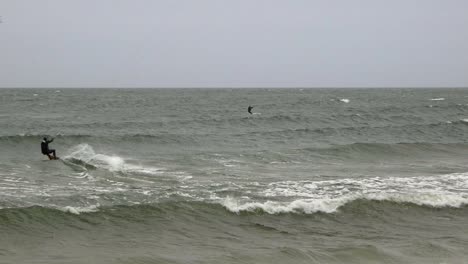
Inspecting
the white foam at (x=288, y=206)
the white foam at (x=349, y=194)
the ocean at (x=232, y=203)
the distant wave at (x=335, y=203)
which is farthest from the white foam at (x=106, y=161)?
the distant wave at (x=335, y=203)

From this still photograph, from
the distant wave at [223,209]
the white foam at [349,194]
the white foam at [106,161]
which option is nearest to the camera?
the distant wave at [223,209]

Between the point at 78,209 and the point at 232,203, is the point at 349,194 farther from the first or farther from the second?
the point at 78,209

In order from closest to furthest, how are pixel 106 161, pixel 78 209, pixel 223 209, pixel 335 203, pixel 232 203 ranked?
pixel 78 209 → pixel 223 209 → pixel 232 203 → pixel 335 203 → pixel 106 161

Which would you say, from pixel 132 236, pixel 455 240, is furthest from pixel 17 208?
pixel 455 240

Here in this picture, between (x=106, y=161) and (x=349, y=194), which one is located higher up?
(x=349, y=194)

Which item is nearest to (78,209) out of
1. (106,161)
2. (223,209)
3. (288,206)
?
(223,209)

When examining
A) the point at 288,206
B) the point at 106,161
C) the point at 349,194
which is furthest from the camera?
the point at 106,161

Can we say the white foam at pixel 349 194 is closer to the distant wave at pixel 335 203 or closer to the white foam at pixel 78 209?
the distant wave at pixel 335 203

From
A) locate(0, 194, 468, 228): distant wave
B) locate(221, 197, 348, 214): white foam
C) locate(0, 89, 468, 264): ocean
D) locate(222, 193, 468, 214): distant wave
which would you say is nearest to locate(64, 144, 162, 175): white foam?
locate(0, 89, 468, 264): ocean

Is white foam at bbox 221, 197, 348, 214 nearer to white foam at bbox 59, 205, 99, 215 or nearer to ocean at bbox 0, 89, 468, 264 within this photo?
ocean at bbox 0, 89, 468, 264

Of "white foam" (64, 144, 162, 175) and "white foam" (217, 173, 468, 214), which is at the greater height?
"white foam" (217, 173, 468, 214)

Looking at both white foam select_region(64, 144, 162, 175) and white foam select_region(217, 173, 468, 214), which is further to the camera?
white foam select_region(64, 144, 162, 175)

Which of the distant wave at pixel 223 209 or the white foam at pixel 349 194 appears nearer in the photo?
the distant wave at pixel 223 209

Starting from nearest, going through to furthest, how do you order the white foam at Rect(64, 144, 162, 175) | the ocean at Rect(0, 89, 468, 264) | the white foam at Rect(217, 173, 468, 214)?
the ocean at Rect(0, 89, 468, 264) < the white foam at Rect(217, 173, 468, 214) < the white foam at Rect(64, 144, 162, 175)
